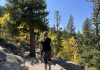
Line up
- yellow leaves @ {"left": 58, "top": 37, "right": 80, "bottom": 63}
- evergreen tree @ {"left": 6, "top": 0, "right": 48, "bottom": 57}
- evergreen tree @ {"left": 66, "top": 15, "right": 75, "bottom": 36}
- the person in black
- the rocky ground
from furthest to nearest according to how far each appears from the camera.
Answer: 1. evergreen tree @ {"left": 66, "top": 15, "right": 75, "bottom": 36}
2. yellow leaves @ {"left": 58, "top": 37, "right": 80, "bottom": 63}
3. evergreen tree @ {"left": 6, "top": 0, "right": 48, "bottom": 57}
4. the rocky ground
5. the person in black

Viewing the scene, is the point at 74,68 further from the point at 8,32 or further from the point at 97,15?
the point at 97,15

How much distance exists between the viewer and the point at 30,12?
1300 inches

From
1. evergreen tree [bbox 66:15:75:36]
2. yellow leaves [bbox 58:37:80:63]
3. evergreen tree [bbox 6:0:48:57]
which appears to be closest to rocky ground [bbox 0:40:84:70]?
evergreen tree [bbox 6:0:48:57]

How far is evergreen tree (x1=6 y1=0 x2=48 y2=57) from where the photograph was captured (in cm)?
3272

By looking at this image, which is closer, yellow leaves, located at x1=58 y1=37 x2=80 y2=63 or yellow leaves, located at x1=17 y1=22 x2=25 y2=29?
yellow leaves, located at x1=17 y1=22 x2=25 y2=29

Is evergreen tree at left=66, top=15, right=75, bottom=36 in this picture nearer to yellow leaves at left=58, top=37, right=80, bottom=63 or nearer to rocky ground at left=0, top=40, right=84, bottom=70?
yellow leaves at left=58, top=37, right=80, bottom=63

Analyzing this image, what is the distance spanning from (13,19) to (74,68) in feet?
30.0

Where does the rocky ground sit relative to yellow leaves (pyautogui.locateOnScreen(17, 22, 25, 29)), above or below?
below

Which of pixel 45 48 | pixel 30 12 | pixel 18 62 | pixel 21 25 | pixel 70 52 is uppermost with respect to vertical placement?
pixel 30 12

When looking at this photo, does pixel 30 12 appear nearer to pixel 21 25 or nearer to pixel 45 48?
pixel 21 25

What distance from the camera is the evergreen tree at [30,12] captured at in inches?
1288

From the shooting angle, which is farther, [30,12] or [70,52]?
[70,52]

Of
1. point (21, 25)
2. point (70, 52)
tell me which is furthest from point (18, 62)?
point (70, 52)

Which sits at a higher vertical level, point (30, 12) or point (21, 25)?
point (30, 12)
